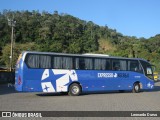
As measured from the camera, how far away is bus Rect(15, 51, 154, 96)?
19581mm

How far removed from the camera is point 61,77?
21.1m

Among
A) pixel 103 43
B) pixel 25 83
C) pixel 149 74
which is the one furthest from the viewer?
pixel 103 43

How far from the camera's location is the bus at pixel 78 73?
19.6 m

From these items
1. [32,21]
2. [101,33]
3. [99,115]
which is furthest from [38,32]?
[99,115]

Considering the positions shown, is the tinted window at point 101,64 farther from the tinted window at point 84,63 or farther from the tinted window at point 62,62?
the tinted window at point 62,62

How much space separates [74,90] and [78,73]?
1.18m

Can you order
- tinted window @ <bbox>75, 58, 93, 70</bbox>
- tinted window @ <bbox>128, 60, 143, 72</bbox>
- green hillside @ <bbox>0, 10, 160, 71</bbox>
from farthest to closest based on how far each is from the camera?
1. green hillside @ <bbox>0, 10, 160, 71</bbox>
2. tinted window @ <bbox>128, 60, 143, 72</bbox>
3. tinted window @ <bbox>75, 58, 93, 70</bbox>

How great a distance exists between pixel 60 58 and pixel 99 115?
9.74 metres

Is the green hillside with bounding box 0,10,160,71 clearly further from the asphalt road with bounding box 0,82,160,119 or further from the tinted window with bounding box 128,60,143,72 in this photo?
the asphalt road with bounding box 0,82,160,119

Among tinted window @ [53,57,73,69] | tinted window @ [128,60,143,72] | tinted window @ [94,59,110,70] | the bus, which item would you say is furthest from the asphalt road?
tinted window @ [128,60,143,72]

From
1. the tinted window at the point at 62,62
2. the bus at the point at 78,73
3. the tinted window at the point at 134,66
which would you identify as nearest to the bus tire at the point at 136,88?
the bus at the point at 78,73

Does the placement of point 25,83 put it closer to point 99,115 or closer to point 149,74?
point 99,115

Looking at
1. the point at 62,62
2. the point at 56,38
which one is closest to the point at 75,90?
the point at 62,62

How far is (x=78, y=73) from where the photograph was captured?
22.0m
